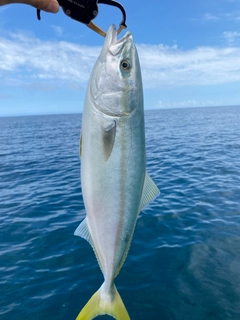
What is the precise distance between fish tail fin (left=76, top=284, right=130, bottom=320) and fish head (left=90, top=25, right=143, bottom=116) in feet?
7.18

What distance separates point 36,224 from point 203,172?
406 inches

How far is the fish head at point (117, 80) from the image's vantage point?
281cm

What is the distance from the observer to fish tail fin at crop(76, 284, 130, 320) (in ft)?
11.3

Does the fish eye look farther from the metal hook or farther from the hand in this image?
the hand

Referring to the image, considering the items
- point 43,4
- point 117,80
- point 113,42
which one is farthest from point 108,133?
point 43,4

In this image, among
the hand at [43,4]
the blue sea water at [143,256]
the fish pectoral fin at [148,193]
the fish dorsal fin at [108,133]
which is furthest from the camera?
the blue sea water at [143,256]

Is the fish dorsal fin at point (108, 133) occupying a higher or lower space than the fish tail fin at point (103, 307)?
higher

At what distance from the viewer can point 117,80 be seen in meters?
2.85

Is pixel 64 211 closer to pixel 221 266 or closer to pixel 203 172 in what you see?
pixel 221 266

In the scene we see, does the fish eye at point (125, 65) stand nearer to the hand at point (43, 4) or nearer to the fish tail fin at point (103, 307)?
the hand at point (43, 4)

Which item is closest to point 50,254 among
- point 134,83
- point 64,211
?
point 64,211

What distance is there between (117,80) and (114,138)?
22.7 inches

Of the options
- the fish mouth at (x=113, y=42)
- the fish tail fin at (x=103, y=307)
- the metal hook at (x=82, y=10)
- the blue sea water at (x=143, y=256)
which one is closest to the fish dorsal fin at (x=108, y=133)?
the fish mouth at (x=113, y=42)

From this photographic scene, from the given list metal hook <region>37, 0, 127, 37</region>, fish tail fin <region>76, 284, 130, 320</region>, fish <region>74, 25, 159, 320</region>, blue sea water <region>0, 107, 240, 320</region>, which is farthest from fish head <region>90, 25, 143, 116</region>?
blue sea water <region>0, 107, 240, 320</region>
